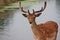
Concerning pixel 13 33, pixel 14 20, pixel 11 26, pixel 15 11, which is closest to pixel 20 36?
pixel 13 33

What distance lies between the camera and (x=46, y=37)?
752 centimetres

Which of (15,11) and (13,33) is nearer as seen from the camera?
(13,33)

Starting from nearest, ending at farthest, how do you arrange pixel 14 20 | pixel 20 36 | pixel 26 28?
pixel 20 36
pixel 26 28
pixel 14 20

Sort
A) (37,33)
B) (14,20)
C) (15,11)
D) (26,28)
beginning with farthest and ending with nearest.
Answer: (15,11)
(14,20)
(26,28)
(37,33)

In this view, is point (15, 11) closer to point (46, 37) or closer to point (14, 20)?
point (14, 20)

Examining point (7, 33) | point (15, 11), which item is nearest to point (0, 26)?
point (7, 33)

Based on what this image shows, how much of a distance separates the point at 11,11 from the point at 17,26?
17.7 ft

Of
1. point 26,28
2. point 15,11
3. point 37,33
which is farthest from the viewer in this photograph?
A: point 15,11

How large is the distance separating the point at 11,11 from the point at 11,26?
542 cm

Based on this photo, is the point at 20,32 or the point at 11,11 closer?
the point at 20,32

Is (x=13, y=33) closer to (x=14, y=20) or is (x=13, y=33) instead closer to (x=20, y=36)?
(x=20, y=36)

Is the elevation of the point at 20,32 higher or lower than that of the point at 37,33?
lower

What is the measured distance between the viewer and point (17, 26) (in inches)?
528

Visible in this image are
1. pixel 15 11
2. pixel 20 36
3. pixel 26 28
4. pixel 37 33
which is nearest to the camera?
pixel 37 33
